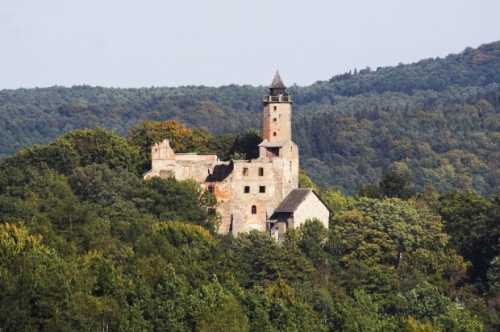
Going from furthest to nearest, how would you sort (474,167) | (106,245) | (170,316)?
(474,167) < (106,245) < (170,316)

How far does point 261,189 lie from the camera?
9106cm

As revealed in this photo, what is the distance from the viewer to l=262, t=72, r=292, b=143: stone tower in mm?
94375

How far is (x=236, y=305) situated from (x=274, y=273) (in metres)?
9.95

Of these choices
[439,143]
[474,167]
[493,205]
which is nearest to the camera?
[493,205]

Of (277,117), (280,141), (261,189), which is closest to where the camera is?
(261,189)

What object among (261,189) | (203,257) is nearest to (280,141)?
(261,189)

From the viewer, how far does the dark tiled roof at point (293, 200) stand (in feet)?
296

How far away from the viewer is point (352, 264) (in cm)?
8812

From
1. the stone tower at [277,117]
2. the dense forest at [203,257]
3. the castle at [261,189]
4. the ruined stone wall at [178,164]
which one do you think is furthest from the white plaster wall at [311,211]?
the ruined stone wall at [178,164]

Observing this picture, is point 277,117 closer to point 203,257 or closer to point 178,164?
point 178,164

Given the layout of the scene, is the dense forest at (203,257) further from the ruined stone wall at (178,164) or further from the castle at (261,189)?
the ruined stone wall at (178,164)

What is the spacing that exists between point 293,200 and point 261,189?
1769 mm

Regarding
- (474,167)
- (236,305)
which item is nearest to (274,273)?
(236,305)

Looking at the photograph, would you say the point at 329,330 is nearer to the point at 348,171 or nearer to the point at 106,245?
the point at 106,245
